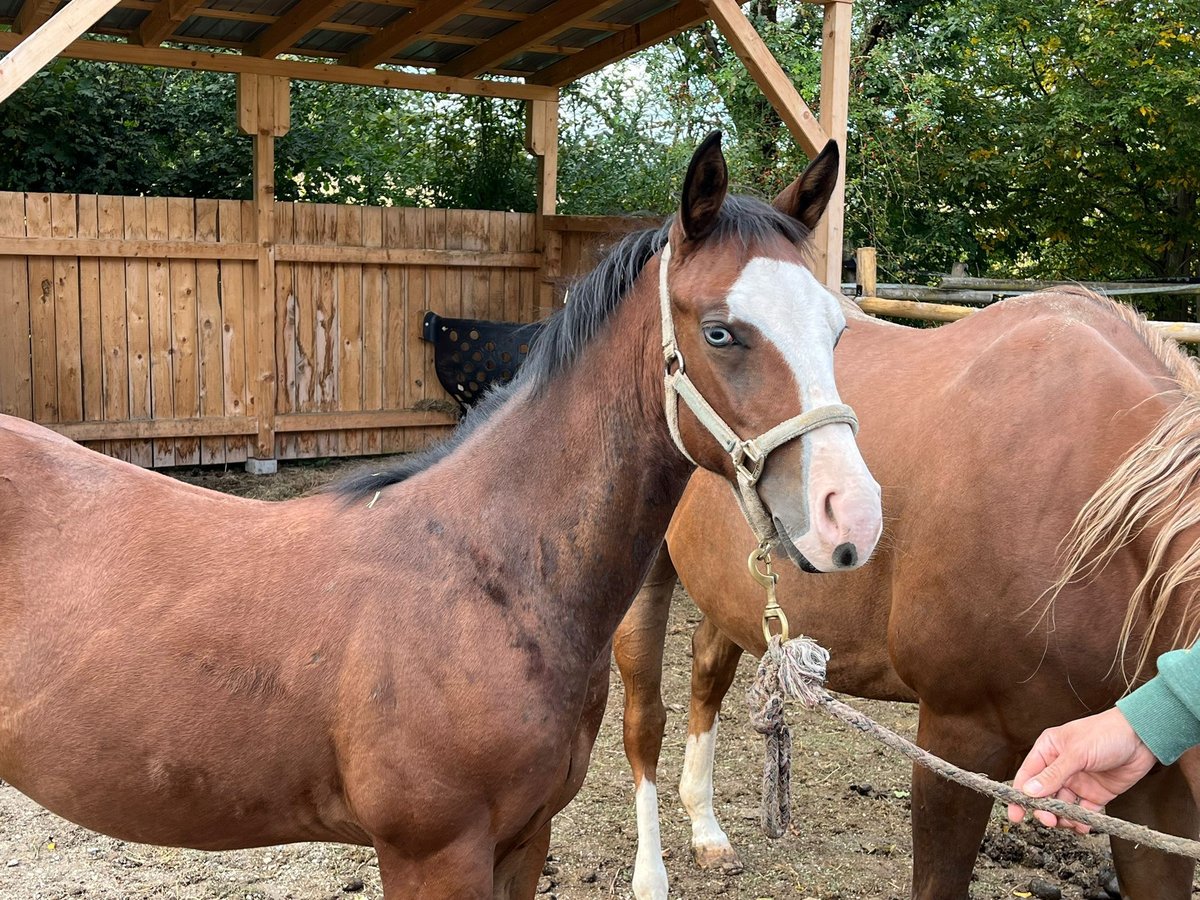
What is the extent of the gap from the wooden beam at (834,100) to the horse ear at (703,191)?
398 centimetres

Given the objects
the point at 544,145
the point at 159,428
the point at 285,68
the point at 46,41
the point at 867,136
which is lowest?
the point at 159,428

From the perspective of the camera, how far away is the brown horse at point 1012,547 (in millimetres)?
2088

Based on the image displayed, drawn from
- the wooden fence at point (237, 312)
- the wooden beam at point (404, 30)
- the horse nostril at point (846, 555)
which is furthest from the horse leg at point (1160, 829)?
the wooden fence at point (237, 312)

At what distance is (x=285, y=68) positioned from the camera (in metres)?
7.95

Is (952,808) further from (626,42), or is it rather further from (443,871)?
(626,42)

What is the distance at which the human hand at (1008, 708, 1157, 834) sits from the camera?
55.5 inches

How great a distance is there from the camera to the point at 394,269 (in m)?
8.80

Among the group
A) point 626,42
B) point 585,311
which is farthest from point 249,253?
point 585,311

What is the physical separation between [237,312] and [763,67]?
15.0ft

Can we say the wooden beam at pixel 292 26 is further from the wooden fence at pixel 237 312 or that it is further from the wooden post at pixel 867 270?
the wooden post at pixel 867 270

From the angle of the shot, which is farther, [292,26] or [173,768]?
[292,26]

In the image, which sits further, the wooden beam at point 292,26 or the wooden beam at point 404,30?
the wooden beam at point 404,30

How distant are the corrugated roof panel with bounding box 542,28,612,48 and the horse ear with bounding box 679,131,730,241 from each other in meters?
6.85

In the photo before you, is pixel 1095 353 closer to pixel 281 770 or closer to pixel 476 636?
pixel 476 636
